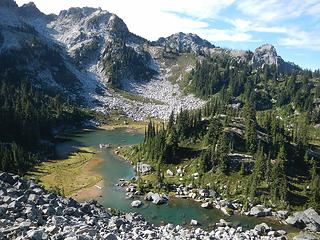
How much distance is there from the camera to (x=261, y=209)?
9281cm

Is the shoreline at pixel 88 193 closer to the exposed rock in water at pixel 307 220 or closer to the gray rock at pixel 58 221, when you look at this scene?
the gray rock at pixel 58 221

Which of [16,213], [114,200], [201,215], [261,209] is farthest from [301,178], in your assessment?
[16,213]

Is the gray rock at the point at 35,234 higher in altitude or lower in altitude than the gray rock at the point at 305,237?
higher

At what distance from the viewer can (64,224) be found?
52.8 meters

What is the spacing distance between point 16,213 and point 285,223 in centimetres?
5839

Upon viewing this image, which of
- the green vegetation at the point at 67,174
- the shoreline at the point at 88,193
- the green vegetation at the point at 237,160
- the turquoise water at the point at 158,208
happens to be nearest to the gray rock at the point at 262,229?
the turquoise water at the point at 158,208

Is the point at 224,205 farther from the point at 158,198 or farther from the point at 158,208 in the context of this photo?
the point at 158,198

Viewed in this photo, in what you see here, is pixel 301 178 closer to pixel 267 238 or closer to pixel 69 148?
pixel 267 238

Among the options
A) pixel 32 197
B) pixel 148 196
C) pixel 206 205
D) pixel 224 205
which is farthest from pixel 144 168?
pixel 32 197

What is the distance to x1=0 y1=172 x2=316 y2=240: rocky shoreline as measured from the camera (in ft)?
154

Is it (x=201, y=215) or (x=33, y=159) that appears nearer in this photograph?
(x=201, y=215)

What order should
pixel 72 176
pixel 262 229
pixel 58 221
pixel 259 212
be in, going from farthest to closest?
pixel 72 176, pixel 259 212, pixel 262 229, pixel 58 221

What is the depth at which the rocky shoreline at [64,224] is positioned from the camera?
154 feet

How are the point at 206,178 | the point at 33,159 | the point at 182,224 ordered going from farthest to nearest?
the point at 33,159
the point at 206,178
the point at 182,224
